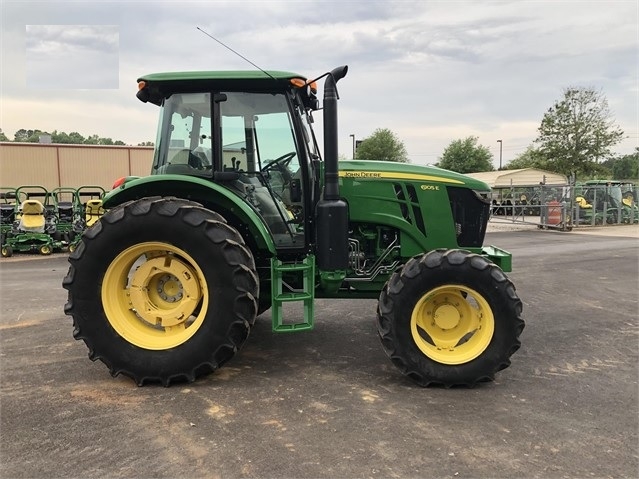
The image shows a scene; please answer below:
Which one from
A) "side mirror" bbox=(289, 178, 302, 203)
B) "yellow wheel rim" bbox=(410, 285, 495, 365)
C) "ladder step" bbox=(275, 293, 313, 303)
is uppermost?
"side mirror" bbox=(289, 178, 302, 203)

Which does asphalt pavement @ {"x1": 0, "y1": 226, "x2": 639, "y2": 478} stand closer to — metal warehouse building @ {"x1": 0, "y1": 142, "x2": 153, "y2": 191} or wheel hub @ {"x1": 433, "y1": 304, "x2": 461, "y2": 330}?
wheel hub @ {"x1": 433, "y1": 304, "x2": 461, "y2": 330}

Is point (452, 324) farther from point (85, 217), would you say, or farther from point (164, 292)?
point (85, 217)

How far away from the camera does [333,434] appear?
306 cm

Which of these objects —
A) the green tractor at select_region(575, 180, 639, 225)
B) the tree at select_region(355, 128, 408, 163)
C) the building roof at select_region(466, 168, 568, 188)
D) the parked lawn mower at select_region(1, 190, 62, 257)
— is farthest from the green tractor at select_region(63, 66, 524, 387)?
the tree at select_region(355, 128, 408, 163)

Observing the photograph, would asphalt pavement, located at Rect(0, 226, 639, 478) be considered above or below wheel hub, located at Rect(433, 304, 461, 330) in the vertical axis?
below

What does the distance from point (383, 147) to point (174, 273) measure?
5269cm

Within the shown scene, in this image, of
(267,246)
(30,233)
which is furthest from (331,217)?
(30,233)

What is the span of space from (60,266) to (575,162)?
3384 cm

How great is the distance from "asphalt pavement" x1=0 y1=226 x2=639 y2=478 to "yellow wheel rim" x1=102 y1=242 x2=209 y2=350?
399mm

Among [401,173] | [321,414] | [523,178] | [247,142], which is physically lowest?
A: [321,414]

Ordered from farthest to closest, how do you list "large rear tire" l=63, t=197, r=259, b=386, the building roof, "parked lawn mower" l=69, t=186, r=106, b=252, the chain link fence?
the building roof → the chain link fence → "parked lawn mower" l=69, t=186, r=106, b=252 → "large rear tire" l=63, t=197, r=259, b=386

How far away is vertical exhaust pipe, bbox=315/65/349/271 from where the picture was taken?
3946 millimetres

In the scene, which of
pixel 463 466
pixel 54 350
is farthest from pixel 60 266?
pixel 463 466

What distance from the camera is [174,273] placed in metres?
3.95
